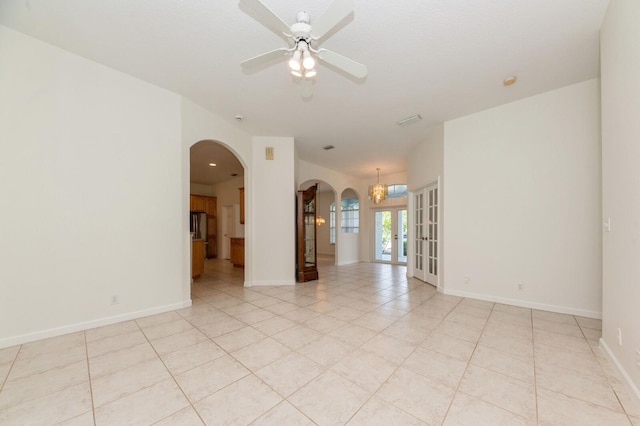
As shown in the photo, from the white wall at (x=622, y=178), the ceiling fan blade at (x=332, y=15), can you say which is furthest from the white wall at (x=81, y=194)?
the white wall at (x=622, y=178)

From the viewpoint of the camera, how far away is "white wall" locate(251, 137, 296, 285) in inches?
199

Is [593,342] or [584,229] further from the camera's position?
[584,229]

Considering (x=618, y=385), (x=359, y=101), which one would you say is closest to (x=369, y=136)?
(x=359, y=101)

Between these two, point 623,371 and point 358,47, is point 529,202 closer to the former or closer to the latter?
point 623,371

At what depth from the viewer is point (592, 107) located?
3213 millimetres

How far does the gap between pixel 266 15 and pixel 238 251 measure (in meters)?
6.53

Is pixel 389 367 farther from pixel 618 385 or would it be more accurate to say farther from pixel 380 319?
pixel 618 385

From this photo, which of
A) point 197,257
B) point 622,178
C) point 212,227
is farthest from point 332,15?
point 212,227

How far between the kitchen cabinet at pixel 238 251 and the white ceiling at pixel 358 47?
417 centimetres

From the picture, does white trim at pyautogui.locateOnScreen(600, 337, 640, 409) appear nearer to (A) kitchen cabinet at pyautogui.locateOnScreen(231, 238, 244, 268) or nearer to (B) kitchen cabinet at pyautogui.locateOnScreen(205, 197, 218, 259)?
(A) kitchen cabinet at pyautogui.locateOnScreen(231, 238, 244, 268)

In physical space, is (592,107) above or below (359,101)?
below

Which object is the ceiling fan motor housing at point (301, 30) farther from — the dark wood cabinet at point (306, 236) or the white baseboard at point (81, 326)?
the white baseboard at point (81, 326)

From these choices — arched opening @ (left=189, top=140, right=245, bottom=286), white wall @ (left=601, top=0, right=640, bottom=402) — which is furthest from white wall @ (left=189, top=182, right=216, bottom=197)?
white wall @ (left=601, top=0, right=640, bottom=402)

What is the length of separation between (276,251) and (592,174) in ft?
16.4
